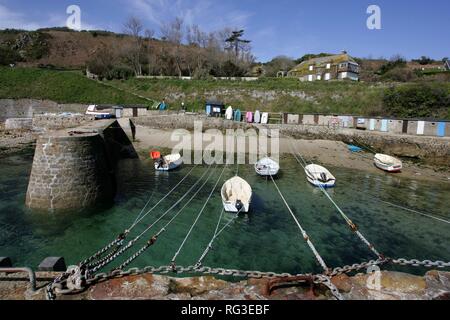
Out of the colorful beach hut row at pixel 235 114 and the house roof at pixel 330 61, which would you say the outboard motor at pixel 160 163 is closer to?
the colorful beach hut row at pixel 235 114

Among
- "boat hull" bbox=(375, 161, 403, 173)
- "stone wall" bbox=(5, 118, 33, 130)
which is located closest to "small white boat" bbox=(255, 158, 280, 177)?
"boat hull" bbox=(375, 161, 403, 173)

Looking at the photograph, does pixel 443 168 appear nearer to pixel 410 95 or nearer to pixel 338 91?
pixel 410 95

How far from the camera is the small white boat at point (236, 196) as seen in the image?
14.9m

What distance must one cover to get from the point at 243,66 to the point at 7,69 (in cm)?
4551

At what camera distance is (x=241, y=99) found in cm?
4556

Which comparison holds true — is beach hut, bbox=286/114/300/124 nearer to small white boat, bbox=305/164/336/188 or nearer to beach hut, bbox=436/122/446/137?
beach hut, bbox=436/122/446/137

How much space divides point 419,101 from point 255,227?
3668 cm

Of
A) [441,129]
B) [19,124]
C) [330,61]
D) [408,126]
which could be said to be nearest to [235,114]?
[408,126]

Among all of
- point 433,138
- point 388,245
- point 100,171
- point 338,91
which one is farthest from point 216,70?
point 388,245

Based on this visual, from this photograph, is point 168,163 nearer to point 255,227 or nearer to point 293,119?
point 255,227

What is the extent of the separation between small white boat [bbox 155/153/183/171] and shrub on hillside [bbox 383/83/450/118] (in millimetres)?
31642

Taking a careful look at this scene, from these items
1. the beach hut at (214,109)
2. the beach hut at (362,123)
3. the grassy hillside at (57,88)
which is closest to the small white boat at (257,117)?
the beach hut at (214,109)

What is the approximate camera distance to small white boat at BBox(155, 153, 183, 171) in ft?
75.4

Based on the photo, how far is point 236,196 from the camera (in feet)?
52.4
